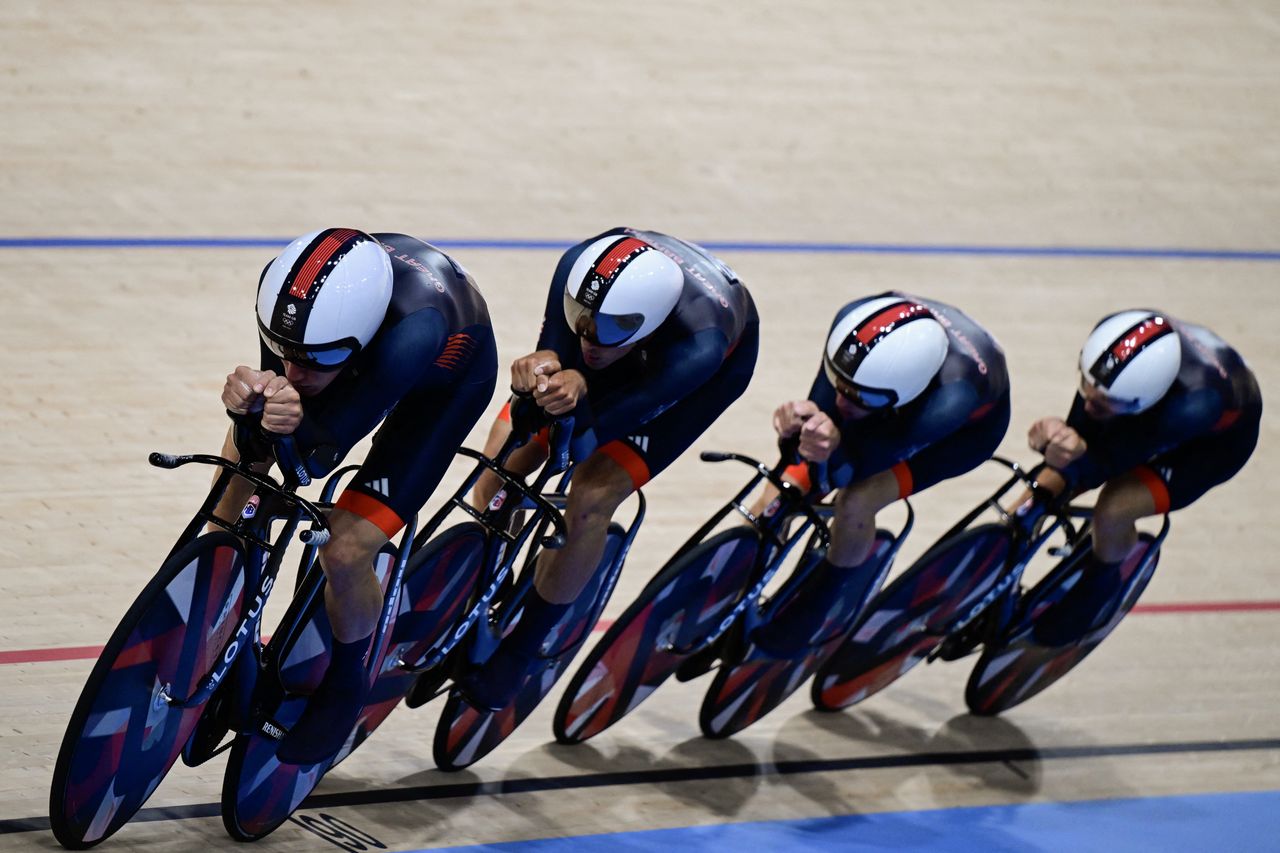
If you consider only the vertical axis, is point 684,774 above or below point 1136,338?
below

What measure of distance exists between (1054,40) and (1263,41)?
1.30 meters

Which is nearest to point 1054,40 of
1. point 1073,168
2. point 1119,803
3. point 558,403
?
point 1073,168

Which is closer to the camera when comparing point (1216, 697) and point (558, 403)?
point (558, 403)

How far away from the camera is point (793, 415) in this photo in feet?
11.7

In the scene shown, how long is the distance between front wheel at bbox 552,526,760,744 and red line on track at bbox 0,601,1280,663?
121mm

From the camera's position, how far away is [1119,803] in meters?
4.04

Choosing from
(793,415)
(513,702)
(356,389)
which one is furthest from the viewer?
(513,702)

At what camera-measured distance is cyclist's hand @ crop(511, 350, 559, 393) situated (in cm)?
323

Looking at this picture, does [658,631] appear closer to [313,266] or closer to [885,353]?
[885,353]

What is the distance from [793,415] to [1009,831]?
111 cm

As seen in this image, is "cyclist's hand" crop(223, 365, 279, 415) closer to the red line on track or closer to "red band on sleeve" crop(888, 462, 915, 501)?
the red line on track

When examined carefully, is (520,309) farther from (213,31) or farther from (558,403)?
(558,403)

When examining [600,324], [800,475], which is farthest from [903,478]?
[600,324]

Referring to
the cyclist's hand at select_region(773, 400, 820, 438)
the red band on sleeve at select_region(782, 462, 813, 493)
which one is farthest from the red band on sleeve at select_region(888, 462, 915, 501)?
the cyclist's hand at select_region(773, 400, 820, 438)
